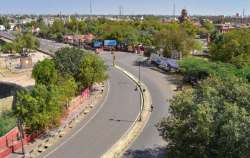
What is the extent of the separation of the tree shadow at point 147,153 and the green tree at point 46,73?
62.4ft

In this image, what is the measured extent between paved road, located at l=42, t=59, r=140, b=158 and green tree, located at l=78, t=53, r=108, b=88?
3.16 metres

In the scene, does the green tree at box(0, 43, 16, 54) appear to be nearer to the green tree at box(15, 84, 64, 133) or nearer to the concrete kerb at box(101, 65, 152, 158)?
the concrete kerb at box(101, 65, 152, 158)

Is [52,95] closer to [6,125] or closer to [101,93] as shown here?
[6,125]

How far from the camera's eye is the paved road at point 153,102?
3322 cm

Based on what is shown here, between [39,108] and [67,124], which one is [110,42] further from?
[39,108]

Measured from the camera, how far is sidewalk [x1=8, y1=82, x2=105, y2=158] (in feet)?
112

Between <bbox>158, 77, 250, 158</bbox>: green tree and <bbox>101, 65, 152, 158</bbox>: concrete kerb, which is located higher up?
<bbox>158, 77, 250, 158</bbox>: green tree

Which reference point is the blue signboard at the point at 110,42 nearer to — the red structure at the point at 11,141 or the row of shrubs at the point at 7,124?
the row of shrubs at the point at 7,124

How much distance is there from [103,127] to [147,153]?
829 centimetres

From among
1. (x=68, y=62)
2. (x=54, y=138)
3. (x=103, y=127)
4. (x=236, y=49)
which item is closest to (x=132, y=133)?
(x=103, y=127)

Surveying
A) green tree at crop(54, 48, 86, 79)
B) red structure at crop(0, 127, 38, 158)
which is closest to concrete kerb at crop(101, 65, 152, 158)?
red structure at crop(0, 127, 38, 158)

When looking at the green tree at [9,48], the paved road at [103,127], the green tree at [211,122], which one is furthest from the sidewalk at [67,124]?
the green tree at [9,48]

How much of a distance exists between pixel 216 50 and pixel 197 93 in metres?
43.3

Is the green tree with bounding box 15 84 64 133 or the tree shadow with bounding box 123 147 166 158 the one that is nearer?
the tree shadow with bounding box 123 147 166 158
